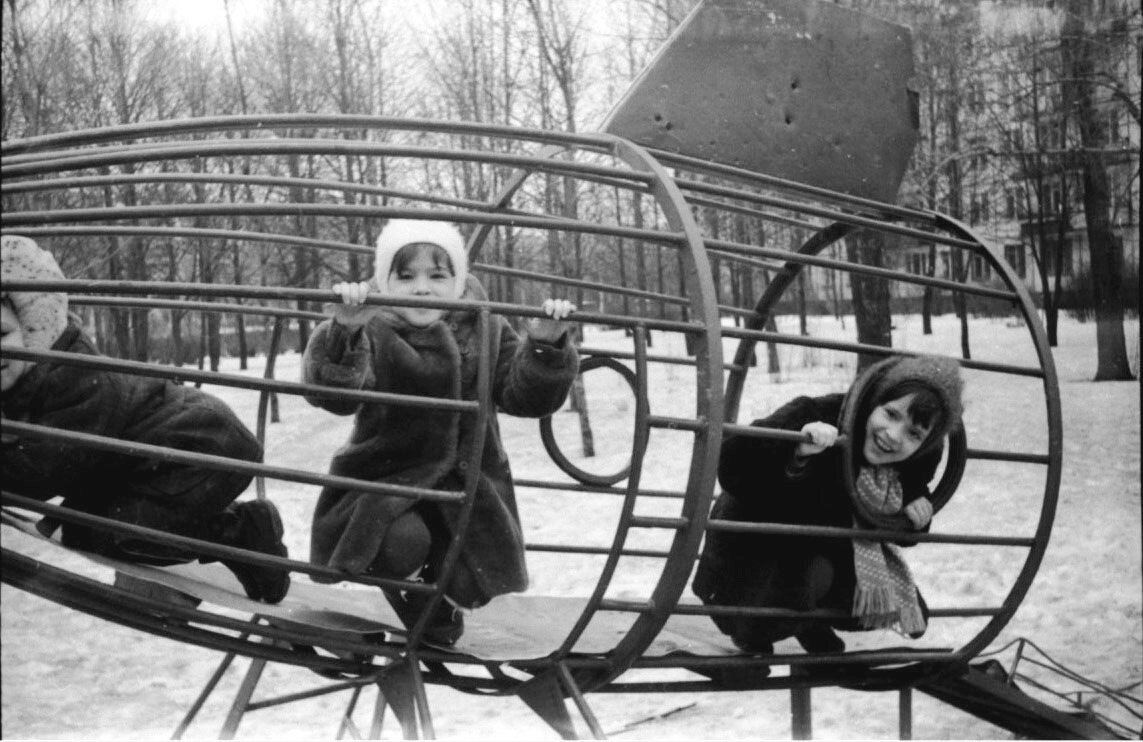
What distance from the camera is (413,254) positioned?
2041mm

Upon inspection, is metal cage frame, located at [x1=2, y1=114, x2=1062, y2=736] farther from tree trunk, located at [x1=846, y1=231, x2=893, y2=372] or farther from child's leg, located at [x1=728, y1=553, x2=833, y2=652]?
tree trunk, located at [x1=846, y1=231, x2=893, y2=372]

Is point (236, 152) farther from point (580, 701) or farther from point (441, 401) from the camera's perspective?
point (580, 701)

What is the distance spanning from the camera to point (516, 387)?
2018 millimetres

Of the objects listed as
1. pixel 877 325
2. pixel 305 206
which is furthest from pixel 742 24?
pixel 877 325

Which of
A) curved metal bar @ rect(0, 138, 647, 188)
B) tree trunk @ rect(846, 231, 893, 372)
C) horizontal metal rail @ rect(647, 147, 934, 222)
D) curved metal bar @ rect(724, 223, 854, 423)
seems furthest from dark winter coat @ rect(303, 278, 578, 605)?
tree trunk @ rect(846, 231, 893, 372)

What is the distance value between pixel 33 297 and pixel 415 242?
0.71 metres

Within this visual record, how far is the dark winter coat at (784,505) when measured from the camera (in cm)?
212

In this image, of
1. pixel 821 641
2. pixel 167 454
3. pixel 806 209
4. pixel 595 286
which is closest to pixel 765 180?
pixel 806 209

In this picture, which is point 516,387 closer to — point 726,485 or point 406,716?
point 726,485

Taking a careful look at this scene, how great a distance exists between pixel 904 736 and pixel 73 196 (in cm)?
446

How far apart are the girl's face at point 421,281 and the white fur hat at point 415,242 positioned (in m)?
0.02

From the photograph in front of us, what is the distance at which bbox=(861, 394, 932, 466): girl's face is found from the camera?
80.5 inches

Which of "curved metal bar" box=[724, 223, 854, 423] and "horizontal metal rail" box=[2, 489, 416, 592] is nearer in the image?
"horizontal metal rail" box=[2, 489, 416, 592]

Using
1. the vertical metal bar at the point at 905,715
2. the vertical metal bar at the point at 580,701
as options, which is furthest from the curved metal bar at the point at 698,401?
the vertical metal bar at the point at 905,715
